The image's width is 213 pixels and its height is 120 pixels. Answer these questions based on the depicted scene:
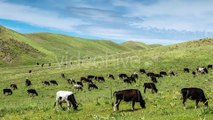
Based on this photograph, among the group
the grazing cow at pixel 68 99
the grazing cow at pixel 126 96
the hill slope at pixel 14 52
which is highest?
the hill slope at pixel 14 52

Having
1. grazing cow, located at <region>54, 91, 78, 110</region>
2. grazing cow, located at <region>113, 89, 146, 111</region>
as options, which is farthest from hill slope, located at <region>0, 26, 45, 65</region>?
grazing cow, located at <region>113, 89, 146, 111</region>

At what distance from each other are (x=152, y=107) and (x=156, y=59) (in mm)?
61334

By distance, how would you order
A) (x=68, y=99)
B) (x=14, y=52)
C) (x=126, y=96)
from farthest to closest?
1. (x=14, y=52)
2. (x=68, y=99)
3. (x=126, y=96)

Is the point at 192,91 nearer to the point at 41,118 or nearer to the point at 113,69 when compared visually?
the point at 41,118

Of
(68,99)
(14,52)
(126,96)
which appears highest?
(14,52)

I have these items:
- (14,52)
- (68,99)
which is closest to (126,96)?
(68,99)

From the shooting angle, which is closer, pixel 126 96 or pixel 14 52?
pixel 126 96

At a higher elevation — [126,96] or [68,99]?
[126,96]

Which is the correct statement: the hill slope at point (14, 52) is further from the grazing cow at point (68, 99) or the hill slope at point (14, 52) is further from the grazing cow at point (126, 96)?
the grazing cow at point (126, 96)

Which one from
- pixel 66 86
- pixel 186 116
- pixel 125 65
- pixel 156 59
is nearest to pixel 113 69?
pixel 125 65

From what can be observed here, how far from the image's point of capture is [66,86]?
51406 millimetres

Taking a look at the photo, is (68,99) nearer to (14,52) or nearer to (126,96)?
(126,96)

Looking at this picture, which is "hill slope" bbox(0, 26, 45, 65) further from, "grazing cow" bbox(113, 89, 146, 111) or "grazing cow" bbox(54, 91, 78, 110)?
"grazing cow" bbox(113, 89, 146, 111)

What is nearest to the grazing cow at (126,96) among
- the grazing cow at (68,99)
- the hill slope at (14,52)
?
the grazing cow at (68,99)
